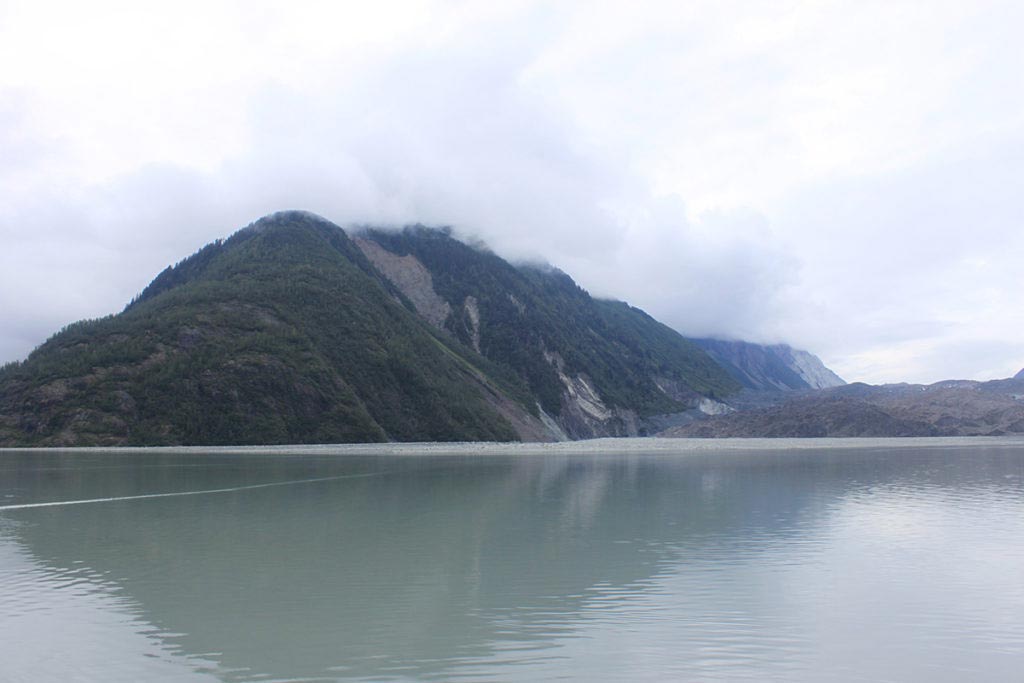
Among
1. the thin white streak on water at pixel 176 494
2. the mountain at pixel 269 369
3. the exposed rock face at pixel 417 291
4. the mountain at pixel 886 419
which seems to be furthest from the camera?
the exposed rock face at pixel 417 291

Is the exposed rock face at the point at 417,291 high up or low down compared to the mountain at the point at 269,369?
up

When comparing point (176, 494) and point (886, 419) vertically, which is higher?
point (886, 419)

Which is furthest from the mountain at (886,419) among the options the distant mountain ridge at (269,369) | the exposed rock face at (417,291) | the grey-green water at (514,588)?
the grey-green water at (514,588)

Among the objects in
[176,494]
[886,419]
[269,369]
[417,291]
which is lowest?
[176,494]

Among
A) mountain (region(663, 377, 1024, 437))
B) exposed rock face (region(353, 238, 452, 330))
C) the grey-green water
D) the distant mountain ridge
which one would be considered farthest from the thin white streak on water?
exposed rock face (region(353, 238, 452, 330))

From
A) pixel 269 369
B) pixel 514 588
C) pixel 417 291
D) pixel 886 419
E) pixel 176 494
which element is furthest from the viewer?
pixel 417 291

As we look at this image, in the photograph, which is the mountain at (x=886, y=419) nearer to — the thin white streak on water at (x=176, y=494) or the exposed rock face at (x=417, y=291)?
the exposed rock face at (x=417, y=291)

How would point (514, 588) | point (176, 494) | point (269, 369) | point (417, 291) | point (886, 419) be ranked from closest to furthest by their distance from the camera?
point (514, 588)
point (176, 494)
point (269, 369)
point (886, 419)
point (417, 291)

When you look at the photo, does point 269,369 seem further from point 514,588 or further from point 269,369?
point 514,588

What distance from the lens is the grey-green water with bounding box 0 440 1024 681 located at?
12773 mm

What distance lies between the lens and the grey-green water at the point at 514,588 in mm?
12773

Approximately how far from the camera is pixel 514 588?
17875 millimetres

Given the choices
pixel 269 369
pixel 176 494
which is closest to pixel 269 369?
pixel 269 369

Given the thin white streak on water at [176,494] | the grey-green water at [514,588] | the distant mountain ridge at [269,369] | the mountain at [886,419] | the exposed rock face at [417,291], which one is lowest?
the grey-green water at [514,588]
